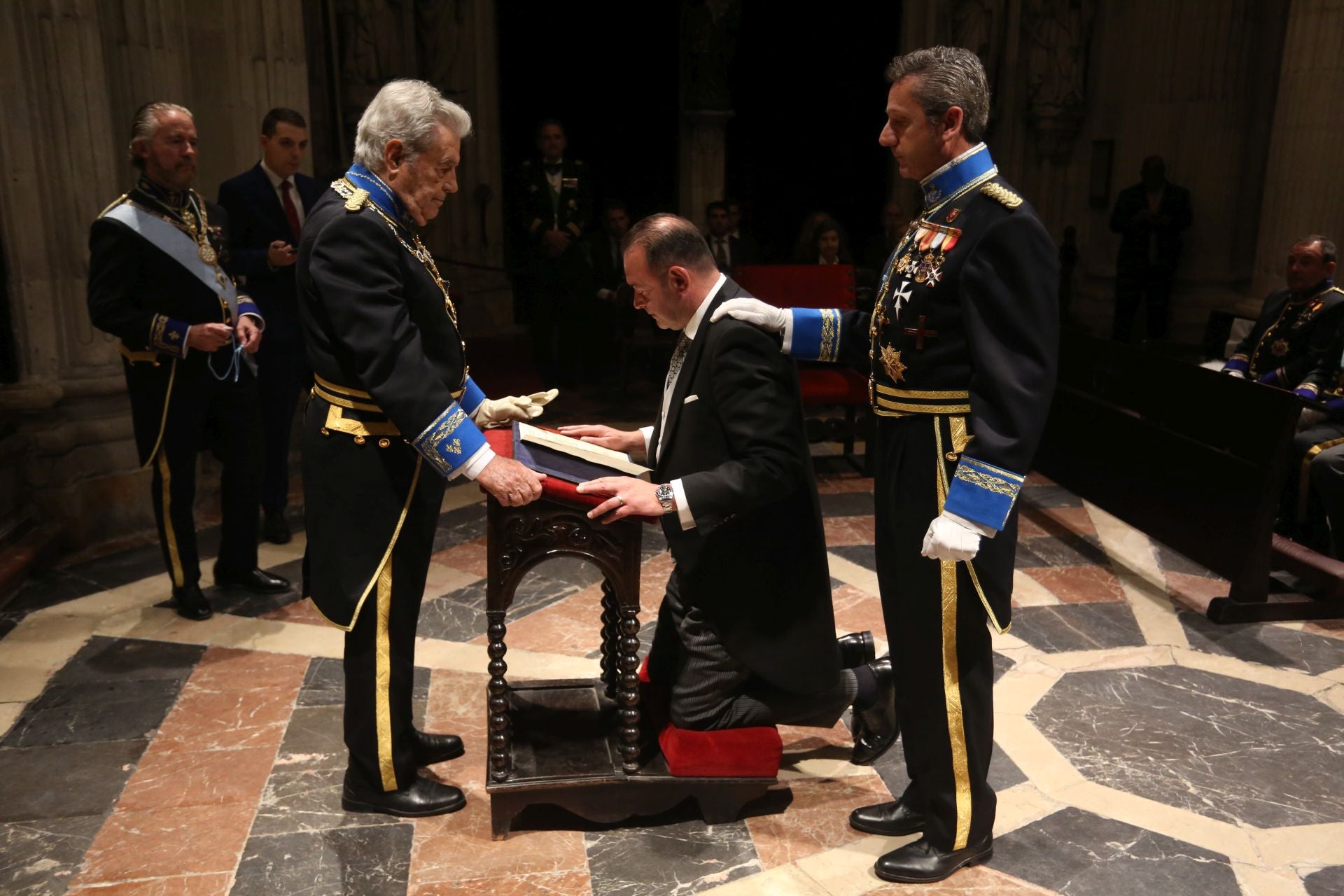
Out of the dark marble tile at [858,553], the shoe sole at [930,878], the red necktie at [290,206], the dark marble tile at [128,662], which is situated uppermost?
the red necktie at [290,206]

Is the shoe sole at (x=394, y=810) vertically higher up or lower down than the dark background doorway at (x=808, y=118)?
lower down

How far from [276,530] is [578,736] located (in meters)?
2.70

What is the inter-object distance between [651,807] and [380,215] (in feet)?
5.32

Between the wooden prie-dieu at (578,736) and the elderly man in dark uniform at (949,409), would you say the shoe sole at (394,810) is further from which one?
the elderly man in dark uniform at (949,409)

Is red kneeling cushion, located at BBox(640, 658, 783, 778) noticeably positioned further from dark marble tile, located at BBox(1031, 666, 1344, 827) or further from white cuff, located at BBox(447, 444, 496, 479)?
dark marble tile, located at BBox(1031, 666, 1344, 827)

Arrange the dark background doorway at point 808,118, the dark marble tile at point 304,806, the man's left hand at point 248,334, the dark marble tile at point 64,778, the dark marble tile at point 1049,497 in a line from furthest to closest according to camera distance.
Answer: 1. the dark background doorway at point 808,118
2. the dark marble tile at point 1049,497
3. the man's left hand at point 248,334
4. the dark marble tile at point 64,778
5. the dark marble tile at point 304,806

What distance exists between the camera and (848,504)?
5902 mm

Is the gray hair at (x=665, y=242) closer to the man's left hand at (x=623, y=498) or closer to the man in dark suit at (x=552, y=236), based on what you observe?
the man's left hand at (x=623, y=498)

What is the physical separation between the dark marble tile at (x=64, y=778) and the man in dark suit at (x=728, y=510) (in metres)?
1.64

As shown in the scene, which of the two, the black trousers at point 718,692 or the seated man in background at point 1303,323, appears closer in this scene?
the black trousers at point 718,692

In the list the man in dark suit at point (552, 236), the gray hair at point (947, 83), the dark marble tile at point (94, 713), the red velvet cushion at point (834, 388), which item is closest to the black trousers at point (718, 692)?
the gray hair at point (947, 83)

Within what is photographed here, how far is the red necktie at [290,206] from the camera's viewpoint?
5.00 metres

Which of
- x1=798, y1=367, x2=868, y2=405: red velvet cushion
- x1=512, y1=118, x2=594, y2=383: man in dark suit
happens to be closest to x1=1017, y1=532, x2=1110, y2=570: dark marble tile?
x1=798, y1=367, x2=868, y2=405: red velvet cushion

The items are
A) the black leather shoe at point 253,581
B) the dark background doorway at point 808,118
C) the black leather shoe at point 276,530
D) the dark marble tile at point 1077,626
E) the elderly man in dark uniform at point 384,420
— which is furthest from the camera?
the dark background doorway at point 808,118
